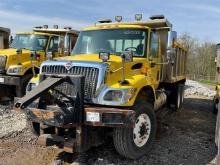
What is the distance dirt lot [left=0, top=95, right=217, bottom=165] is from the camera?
6.11 m

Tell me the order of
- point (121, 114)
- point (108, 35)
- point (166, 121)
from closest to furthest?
point (121, 114)
point (108, 35)
point (166, 121)

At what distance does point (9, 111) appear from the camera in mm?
9797

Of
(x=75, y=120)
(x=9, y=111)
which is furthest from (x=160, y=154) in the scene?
(x=9, y=111)

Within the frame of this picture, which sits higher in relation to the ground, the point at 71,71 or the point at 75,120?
the point at 71,71

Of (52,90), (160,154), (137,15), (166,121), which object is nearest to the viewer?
(52,90)

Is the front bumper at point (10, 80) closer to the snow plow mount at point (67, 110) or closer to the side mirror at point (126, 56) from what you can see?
the snow plow mount at point (67, 110)

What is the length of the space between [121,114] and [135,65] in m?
1.51

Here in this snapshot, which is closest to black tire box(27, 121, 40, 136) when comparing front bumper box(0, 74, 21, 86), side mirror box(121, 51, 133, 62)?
side mirror box(121, 51, 133, 62)

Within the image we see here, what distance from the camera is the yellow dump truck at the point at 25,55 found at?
418 inches

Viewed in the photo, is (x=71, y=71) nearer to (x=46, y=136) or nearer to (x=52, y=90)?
(x=52, y=90)

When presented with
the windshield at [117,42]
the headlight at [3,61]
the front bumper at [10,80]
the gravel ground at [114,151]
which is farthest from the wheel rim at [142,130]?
the headlight at [3,61]

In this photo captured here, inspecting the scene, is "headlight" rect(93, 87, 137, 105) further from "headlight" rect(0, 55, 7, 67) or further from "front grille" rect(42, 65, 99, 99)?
"headlight" rect(0, 55, 7, 67)

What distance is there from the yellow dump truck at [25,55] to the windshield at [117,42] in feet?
7.55

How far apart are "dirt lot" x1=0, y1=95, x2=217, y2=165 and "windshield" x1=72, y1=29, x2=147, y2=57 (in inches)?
77.2
